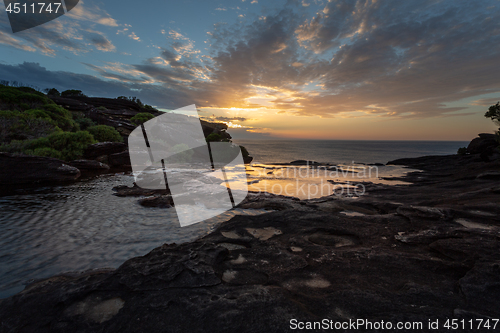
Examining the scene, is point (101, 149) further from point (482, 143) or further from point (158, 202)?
point (482, 143)

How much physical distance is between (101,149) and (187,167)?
1245cm

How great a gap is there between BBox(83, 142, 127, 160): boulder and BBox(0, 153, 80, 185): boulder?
34.4ft

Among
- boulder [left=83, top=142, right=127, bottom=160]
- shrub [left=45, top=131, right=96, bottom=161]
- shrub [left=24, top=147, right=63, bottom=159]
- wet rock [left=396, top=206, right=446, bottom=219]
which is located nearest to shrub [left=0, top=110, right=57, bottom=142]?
shrub [left=45, top=131, right=96, bottom=161]

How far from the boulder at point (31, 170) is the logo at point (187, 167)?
6628 millimetres

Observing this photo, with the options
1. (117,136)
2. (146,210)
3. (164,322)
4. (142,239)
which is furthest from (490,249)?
(117,136)

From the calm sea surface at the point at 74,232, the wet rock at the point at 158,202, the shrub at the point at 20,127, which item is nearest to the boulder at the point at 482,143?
the calm sea surface at the point at 74,232

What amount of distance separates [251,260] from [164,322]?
96.4 inches

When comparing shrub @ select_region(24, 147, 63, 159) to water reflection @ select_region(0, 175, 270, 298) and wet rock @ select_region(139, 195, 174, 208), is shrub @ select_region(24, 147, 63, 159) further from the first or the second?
wet rock @ select_region(139, 195, 174, 208)

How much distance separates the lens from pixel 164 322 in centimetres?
336

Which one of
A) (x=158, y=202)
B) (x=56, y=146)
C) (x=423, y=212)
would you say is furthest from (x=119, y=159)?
(x=423, y=212)

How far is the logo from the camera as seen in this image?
46.2 ft

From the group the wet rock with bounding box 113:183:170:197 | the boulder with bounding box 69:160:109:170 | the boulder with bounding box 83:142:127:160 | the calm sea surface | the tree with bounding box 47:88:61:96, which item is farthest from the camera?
the tree with bounding box 47:88:61:96

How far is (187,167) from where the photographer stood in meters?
35.2

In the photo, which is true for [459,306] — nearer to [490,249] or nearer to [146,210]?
[490,249]
